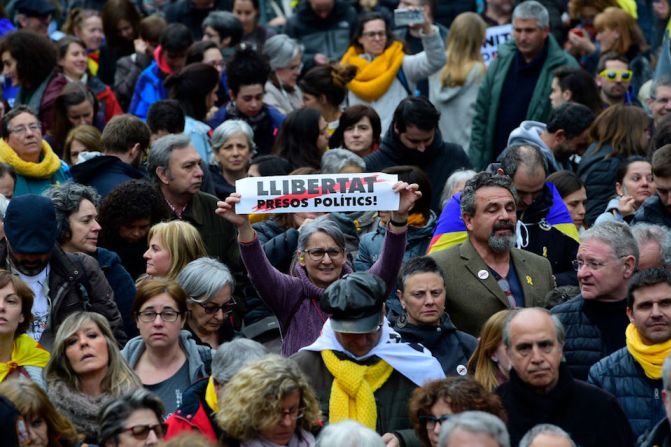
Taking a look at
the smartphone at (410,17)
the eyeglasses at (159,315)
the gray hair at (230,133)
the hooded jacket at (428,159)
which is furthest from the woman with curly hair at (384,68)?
the eyeglasses at (159,315)

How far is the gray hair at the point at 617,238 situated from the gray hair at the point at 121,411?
2.89 metres

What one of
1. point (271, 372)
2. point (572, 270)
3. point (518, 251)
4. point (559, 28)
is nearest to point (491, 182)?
point (518, 251)

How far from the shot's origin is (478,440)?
7.06 m

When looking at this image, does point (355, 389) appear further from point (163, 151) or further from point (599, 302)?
point (163, 151)

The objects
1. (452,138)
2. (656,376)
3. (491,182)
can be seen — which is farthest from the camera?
(452,138)

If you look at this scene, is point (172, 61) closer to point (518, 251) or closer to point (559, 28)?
point (559, 28)

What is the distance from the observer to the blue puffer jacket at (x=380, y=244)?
1061cm

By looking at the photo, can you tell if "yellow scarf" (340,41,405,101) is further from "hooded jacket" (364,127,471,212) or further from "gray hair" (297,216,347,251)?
"gray hair" (297,216,347,251)

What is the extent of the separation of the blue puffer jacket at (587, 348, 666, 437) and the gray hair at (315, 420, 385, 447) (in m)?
A: 1.74

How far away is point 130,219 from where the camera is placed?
10703 mm

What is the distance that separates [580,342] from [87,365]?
103 inches

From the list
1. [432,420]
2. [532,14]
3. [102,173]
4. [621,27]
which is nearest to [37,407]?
[432,420]

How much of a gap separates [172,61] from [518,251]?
5.99 meters

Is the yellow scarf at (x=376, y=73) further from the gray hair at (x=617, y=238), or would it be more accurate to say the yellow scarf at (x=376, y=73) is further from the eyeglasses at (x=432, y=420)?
the eyeglasses at (x=432, y=420)
